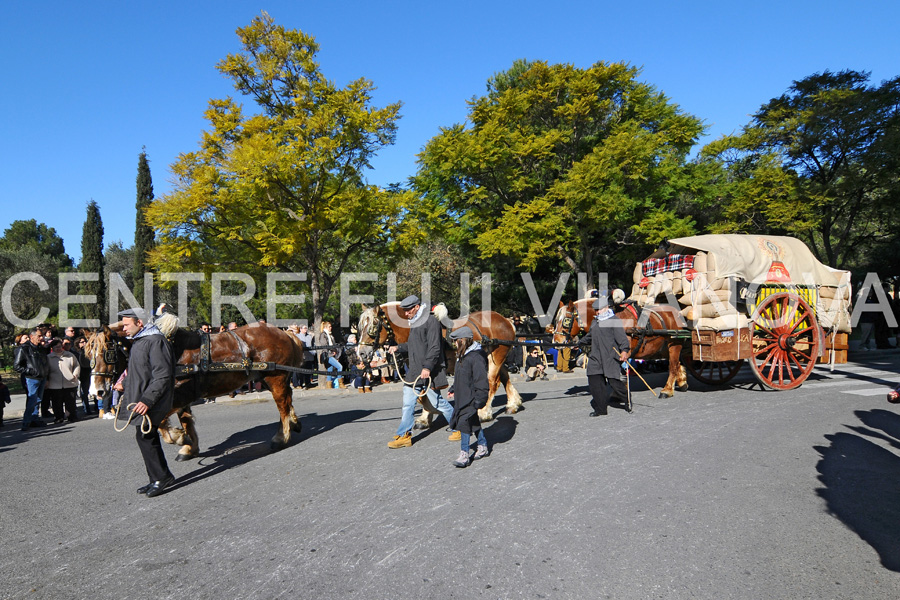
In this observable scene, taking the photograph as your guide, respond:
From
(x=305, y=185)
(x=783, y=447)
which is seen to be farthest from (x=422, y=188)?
(x=783, y=447)

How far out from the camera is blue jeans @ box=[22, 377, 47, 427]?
9945mm

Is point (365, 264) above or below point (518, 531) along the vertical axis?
above

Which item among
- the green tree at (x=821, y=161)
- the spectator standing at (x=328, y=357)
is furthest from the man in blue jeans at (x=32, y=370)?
the green tree at (x=821, y=161)

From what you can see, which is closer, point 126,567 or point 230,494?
point 126,567

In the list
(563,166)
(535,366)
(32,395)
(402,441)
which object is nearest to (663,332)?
(535,366)

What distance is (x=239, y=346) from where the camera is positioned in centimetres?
730

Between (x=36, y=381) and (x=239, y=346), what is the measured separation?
5359 millimetres

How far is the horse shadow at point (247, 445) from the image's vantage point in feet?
21.3

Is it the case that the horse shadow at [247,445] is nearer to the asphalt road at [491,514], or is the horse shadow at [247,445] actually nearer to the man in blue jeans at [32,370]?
the asphalt road at [491,514]

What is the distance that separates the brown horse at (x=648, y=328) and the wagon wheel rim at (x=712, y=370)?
76 cm

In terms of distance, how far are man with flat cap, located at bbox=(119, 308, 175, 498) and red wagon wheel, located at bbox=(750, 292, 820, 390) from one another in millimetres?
9296

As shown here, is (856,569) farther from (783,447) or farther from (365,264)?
(365,264)

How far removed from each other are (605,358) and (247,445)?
527 cm

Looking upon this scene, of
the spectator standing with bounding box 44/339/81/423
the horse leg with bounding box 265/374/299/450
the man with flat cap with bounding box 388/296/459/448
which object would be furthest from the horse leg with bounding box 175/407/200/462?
the spectator standing with bounding box 44/339/81/423
